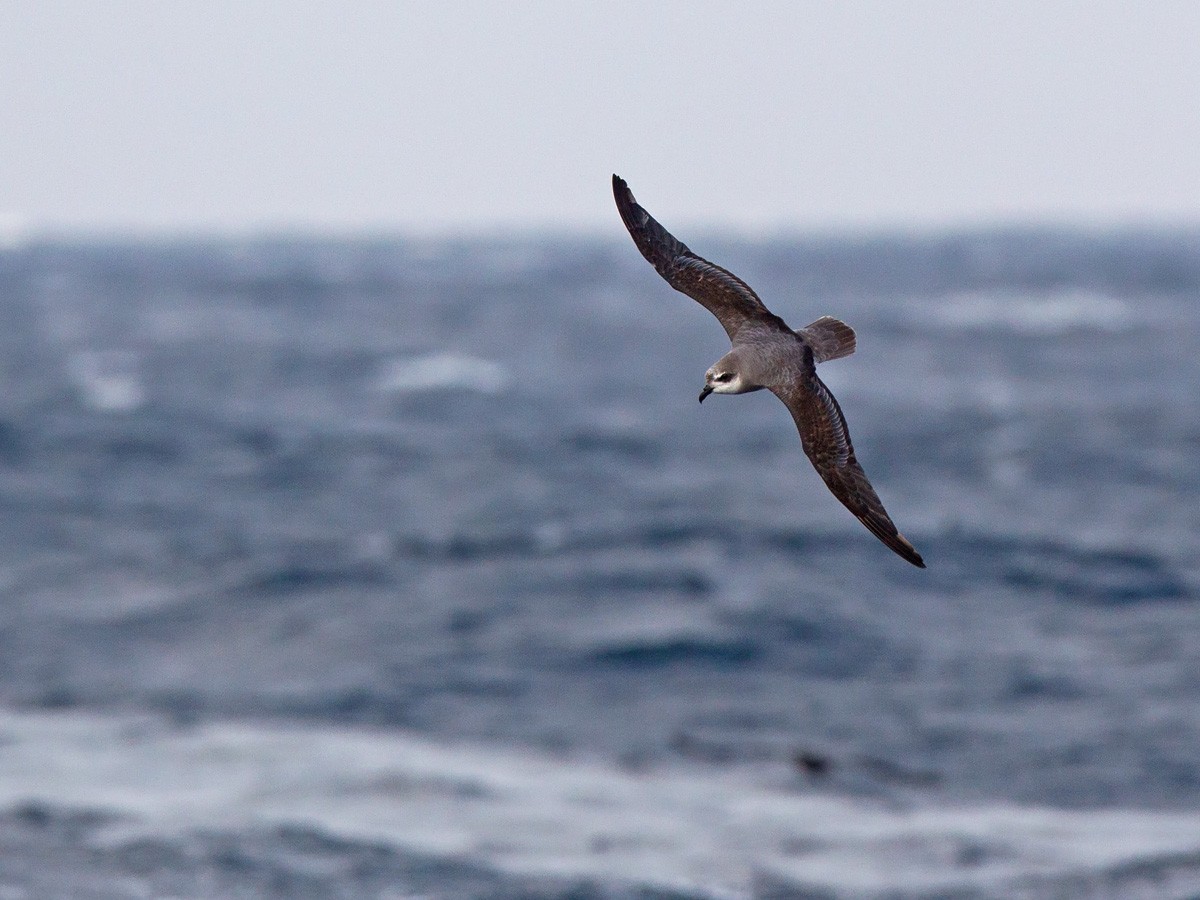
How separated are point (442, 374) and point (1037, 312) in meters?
51.8

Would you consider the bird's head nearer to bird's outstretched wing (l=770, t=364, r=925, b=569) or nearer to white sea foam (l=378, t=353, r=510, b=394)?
bird's outstretched wing (l=770, t=364, r=925, b=569)

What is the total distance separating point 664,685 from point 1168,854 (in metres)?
10.5

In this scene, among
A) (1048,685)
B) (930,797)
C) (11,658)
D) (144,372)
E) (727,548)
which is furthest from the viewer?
(144,372)

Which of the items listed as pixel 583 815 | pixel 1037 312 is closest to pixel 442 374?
pixel 583 815

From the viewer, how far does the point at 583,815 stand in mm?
25031

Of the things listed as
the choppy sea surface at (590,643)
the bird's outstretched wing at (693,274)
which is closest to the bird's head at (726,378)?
the bird's outstretched wing at (693,274)

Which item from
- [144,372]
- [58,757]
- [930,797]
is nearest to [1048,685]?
[930,797]

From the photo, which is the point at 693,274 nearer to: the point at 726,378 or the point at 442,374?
the point at 726,378

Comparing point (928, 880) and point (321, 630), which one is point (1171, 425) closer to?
point (321, 630)

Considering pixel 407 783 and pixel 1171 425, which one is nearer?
pixel 407 783

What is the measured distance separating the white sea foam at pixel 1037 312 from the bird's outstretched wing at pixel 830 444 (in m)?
89.8

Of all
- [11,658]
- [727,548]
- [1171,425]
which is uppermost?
[1171,425]

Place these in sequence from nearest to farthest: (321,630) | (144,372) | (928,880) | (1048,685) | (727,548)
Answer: (928,880) < (1048,685) < (321,630) < (727,548) < (144,372)

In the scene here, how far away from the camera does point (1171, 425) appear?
187ft
